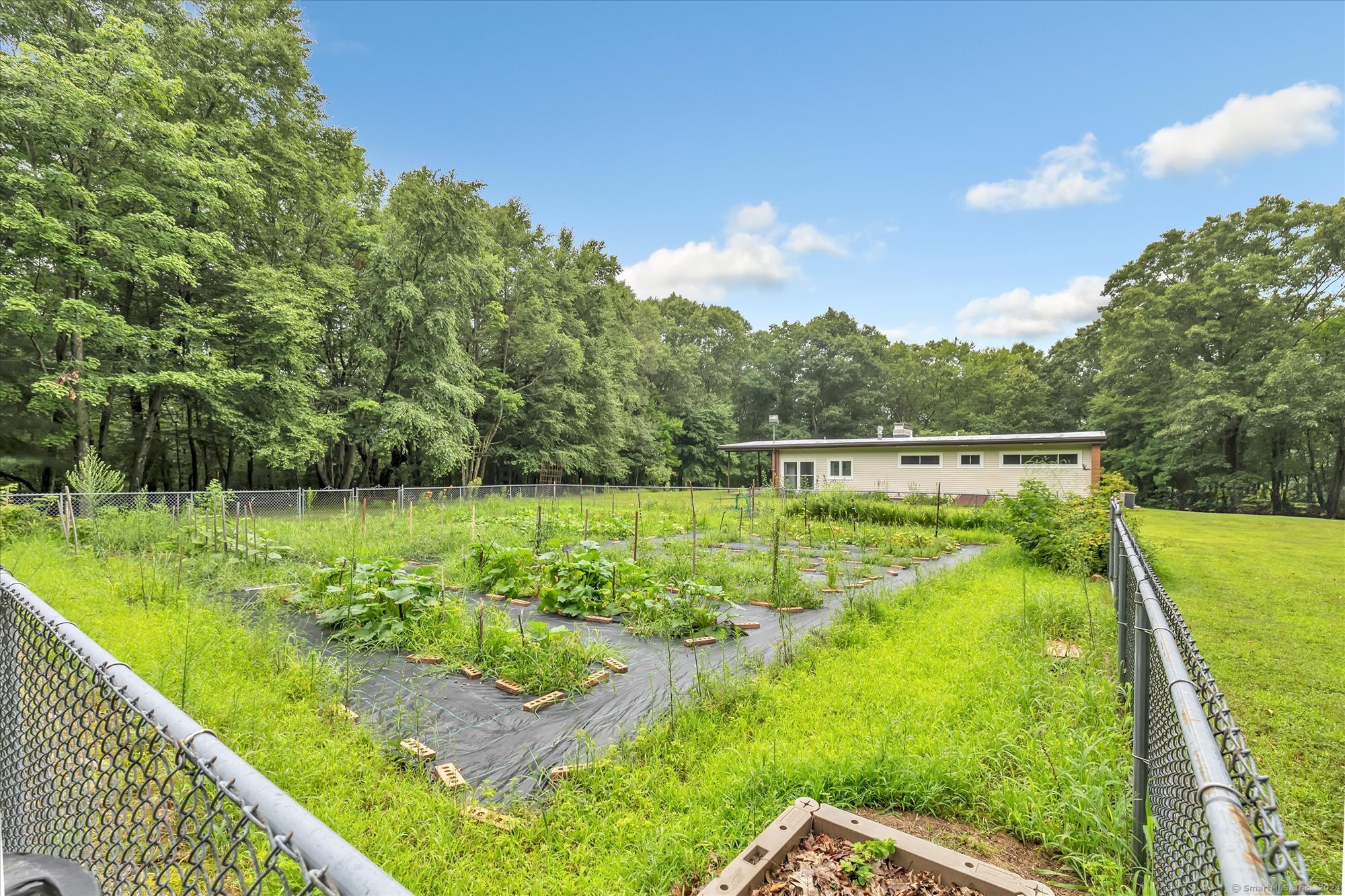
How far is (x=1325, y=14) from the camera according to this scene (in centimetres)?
287

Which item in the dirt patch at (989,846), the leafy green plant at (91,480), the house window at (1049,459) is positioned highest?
the house window at (1049,459)

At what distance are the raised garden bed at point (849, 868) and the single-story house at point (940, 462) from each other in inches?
660

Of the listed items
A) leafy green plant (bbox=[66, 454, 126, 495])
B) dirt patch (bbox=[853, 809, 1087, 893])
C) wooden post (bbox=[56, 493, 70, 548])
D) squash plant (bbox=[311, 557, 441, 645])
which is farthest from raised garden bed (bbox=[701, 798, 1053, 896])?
leafy green plant (bbox=[66, 454, 126, 495])

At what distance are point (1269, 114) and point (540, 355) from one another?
75.8ft

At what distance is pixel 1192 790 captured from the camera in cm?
109

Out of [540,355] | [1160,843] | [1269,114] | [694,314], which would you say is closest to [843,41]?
[1269,114]

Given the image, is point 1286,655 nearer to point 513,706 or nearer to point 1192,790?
point 1192,790

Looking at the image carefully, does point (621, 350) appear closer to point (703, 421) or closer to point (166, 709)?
point (703, 421)

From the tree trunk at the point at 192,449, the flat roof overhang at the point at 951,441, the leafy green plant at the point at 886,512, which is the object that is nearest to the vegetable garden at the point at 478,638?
the leafy green plant at the point at 886,512

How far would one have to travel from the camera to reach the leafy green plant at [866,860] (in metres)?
1.90

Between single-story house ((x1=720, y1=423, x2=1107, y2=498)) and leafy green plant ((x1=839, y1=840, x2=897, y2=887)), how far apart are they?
16.8m

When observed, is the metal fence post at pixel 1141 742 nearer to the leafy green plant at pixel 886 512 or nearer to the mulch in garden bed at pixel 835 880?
the mulch in garden bed at pixel 835 880

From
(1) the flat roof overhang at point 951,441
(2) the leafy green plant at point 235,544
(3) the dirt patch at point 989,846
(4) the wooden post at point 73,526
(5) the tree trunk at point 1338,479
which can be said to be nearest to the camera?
(3) the dirt patch at point 989,846

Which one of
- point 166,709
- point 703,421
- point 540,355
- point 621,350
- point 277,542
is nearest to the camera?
point 166,709
